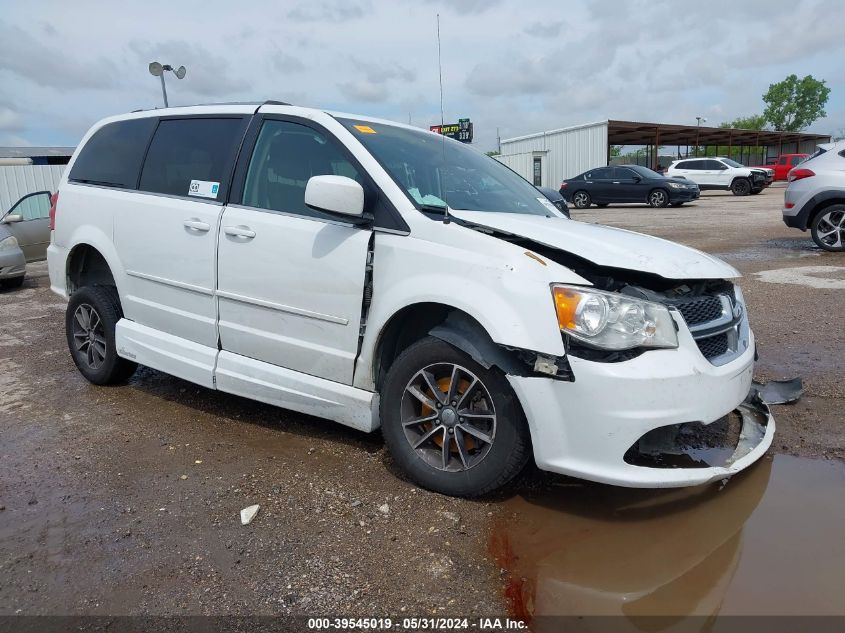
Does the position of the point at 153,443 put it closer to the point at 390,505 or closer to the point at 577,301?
the point at 390,505

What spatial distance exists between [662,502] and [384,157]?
2.19 m

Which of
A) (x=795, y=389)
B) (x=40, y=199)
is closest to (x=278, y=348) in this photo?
(x=795, y=389)

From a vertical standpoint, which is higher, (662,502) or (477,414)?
(477,414)

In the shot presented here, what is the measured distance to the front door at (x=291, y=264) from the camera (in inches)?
128

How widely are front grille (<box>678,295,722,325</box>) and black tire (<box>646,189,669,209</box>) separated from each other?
20365mm

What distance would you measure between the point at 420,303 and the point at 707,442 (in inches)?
64.4

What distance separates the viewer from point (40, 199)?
1257cm

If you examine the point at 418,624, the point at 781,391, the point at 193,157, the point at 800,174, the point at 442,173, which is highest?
the point at 800,174

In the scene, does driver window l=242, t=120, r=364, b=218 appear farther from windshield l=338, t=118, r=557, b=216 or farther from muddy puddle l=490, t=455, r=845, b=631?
muddy puddle l=490, t=455, r=845, b=631

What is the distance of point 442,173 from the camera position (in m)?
3.70

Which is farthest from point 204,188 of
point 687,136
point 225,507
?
point 687,136

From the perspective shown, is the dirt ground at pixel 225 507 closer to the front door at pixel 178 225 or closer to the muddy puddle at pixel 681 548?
the muddy puddle at pixel 681 548

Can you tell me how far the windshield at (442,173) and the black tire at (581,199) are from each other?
A: 2072cm

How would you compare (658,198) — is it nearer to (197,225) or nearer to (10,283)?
(10,283)
